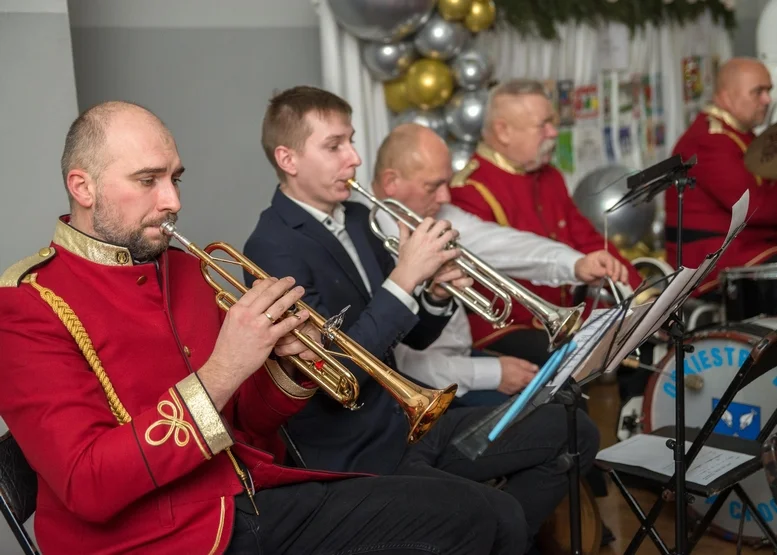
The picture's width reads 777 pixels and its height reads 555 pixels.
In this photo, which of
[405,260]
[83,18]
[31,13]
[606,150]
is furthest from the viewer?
[606,150]

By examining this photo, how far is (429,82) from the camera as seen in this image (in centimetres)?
496

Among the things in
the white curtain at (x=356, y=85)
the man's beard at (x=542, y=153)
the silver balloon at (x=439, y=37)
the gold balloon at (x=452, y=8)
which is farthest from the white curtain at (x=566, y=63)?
the man's beard at (x=542, y=153)

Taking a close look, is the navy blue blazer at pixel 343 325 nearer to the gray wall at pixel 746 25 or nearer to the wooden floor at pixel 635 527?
the wooden floor at pixel 635 527

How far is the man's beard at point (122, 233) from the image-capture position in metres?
1.95

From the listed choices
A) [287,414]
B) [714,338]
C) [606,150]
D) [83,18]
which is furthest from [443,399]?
[606,150]

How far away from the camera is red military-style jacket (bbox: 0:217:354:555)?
1.72 m

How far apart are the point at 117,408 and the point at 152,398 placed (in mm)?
91

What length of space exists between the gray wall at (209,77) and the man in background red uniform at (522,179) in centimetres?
124

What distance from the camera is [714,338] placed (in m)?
3.17

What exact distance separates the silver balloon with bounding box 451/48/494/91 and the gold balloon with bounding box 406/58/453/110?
0.06 meters

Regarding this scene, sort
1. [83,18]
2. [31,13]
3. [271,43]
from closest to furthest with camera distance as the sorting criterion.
A: [31,13], [83,18], [271,43]

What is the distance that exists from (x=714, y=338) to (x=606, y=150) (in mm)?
3718

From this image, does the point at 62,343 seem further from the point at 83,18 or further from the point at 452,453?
the point at 83,18

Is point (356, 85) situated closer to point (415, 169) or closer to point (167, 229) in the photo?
point (415, 169)
